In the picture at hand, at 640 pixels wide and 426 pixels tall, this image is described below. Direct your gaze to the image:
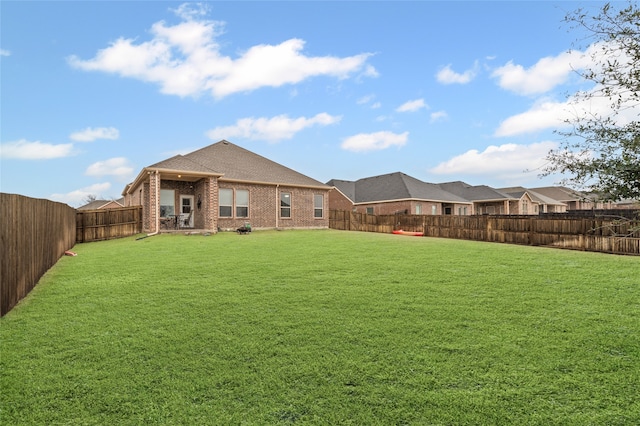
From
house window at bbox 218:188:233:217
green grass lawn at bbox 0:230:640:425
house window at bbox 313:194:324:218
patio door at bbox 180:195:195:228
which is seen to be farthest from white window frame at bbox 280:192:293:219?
green grass lawn at bbox 0:230:640:425

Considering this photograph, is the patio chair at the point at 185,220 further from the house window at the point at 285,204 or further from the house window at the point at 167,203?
the house window at the point at 285,204

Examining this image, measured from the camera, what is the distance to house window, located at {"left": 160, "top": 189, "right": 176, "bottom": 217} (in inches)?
830

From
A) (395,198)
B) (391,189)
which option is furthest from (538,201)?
(395,198)

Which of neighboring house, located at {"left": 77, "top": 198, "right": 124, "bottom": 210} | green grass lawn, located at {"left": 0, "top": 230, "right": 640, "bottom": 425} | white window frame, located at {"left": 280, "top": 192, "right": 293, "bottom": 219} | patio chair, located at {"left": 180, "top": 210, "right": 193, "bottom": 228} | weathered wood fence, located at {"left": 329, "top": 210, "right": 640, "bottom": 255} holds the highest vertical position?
neighboring house, located at {"left": 77, "top": 198, "right": 124, "bottom": 210}

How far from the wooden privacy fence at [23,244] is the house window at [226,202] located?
440 inches

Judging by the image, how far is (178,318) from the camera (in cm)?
494

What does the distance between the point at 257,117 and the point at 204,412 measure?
1878cm

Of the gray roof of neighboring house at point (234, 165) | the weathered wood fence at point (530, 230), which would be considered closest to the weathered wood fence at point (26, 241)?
the gray roof of neighboring house at point (234, 165)

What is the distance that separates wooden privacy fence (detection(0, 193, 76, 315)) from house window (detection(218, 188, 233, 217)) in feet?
36.7

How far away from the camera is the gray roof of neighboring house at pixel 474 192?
39312 millimetres

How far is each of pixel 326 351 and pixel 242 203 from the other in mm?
18610

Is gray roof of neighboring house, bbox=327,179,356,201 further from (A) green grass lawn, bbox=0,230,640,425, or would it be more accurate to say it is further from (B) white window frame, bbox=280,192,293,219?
(A) green grass lawn, bbox=0,230,640,425

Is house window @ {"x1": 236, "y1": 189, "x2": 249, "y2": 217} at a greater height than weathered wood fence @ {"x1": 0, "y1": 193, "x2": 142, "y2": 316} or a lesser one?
greater

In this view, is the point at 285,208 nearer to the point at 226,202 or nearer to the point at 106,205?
the point at 226,202
